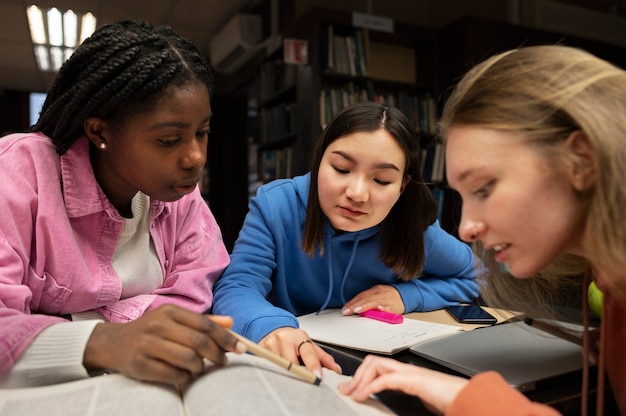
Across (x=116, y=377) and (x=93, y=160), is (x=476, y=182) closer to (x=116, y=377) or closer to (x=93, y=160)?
(x=116, y=377)

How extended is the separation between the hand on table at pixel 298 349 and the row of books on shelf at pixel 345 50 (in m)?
2.90

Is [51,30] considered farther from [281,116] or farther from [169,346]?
[169,346]

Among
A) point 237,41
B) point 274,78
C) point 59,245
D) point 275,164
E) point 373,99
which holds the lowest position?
point 275,164

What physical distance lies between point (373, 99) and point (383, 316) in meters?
2.81

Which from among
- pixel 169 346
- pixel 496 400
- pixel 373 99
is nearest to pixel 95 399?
pixel 169 346

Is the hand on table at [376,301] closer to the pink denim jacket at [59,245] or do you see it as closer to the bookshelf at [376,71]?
the pink denim jacket at [59,245]

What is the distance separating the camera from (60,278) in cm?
83

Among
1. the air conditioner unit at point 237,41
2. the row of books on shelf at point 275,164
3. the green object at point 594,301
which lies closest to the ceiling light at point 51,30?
the air conditioner unit at point 237,41

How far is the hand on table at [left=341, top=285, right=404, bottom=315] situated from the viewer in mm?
1129

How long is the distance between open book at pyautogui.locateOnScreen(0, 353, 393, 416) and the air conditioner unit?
4.01 meters

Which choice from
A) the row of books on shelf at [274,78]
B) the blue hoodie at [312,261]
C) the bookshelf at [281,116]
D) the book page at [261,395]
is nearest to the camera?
the book page at [261,395]

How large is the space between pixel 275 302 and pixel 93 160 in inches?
21.9

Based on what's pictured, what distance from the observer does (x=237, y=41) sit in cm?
430

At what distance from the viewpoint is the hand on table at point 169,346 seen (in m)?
0.59
